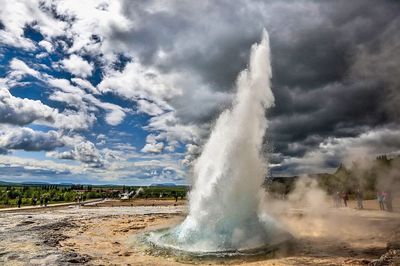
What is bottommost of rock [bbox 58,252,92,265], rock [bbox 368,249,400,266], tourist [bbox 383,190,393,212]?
rock [bbox 58,252,92,265]

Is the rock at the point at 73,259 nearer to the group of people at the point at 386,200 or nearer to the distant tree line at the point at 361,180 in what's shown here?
the distant tree line at the point at 361,180

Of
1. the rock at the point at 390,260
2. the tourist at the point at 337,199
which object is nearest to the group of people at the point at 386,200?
the tourist at the point at 337,199

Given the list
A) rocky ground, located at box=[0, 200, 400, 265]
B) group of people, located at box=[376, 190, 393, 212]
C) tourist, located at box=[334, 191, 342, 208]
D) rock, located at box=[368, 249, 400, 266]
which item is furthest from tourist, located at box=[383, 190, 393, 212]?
rock, located at box=[368, 249, 400, 266]

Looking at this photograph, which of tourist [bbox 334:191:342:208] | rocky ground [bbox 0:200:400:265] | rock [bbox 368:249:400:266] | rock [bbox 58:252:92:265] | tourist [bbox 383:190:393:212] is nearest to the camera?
rock [bbox 368:249:400:266]

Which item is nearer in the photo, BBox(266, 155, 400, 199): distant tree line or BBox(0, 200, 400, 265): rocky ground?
→ BBox(0, 200, 400, 265): rocky ground

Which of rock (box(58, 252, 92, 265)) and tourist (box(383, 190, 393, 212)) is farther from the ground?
tourist (box(383, 190, 393, 212))

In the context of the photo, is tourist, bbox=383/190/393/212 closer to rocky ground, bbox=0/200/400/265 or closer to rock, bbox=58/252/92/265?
rocky ground, bbox=0/200/400/265

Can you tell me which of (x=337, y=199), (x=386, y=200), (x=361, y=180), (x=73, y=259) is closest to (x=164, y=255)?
(x=73, y=259)

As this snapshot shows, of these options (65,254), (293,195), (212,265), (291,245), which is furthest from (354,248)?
(293,195)

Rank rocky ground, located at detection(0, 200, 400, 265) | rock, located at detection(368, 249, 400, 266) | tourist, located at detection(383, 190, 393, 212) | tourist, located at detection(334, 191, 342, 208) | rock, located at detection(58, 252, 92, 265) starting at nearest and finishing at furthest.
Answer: rock, located at detection(368, 249, 400, 266), rock, located at detection(58, 252, 92, 265), rocky ground, located at detection(0, 200, 400, 265), tourist, located at detection(383, 190, 393, 212), tourist, located at detection(334, 191, 342, 208)

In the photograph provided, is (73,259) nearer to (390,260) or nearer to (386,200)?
(390,260)

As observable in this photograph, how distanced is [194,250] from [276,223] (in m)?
4.14

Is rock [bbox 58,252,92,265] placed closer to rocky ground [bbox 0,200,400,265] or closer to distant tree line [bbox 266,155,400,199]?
rocky ground [bbox 0,200,400,265]

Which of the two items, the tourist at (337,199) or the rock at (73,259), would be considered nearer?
the rock at (73,259)
